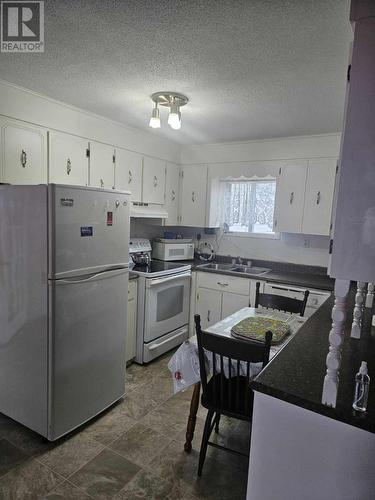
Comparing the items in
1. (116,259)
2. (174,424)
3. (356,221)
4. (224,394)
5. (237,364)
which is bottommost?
(174,424)

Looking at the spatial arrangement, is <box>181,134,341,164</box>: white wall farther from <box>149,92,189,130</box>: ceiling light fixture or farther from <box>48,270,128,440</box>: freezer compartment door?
<box>48,270,128,440</box>: freezer compartment door

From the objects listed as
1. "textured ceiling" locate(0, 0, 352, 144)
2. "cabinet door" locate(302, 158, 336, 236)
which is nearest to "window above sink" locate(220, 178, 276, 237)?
"cabinet door" locate(302, 158, 336, 236)

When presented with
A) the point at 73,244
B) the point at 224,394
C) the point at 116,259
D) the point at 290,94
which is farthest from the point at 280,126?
the point at 224,394

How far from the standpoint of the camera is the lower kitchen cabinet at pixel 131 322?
119 inches

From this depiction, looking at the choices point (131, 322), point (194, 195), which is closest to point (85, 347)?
point (131, 322)

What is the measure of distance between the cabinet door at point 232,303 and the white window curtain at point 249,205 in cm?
98

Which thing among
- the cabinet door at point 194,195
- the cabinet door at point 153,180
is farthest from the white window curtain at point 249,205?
the cabinet door at point 153,180

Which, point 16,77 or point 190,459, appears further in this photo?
point 16,77

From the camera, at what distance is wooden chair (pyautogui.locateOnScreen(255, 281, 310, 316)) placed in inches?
94.8

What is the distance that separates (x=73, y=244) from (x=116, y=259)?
418 millimetres

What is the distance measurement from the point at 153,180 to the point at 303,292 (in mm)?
1990

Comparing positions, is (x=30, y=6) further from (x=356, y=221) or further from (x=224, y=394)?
(x=224, y=394)

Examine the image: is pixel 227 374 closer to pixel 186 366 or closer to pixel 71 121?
pixel 186 366

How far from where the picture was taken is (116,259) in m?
2.38
